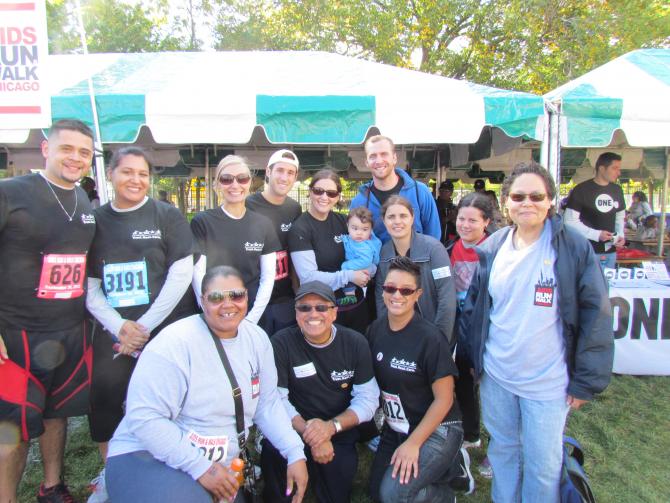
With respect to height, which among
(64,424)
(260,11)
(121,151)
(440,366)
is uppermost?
(260,11)

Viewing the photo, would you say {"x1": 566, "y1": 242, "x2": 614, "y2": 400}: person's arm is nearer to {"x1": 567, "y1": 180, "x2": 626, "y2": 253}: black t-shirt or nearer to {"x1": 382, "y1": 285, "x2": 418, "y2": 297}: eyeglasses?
{"x1": 382, "y1": 285, "x2": 418, "y2": 297}: eyeglasses

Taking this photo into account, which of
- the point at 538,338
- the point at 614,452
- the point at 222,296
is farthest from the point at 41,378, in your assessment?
the point at 614,452

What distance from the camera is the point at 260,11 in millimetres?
16641

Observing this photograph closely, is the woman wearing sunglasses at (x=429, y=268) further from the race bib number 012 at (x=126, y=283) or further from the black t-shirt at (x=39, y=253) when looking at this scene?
the black t-shirt at (x=39, y=253)

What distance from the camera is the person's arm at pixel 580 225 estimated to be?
182 inches

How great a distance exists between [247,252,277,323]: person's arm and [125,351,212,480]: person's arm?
0.92 m

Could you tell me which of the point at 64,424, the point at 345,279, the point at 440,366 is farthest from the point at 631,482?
the point at 64,424

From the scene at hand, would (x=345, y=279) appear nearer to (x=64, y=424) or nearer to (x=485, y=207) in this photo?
(x=485, y=207)

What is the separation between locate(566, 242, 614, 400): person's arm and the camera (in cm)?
191

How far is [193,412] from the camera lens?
1.97 m

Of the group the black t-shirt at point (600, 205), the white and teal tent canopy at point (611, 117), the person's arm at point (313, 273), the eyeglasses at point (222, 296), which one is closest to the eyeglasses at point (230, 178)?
the person's arm at point (313, 273)

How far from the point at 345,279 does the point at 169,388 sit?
1.34m

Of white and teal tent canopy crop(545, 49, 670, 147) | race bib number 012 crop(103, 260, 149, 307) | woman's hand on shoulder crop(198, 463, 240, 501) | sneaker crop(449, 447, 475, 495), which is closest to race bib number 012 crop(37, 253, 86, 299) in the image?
race bib number 012 crop(103, 260, 149, 307)

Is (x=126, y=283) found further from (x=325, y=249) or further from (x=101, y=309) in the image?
(x=325, y=249)
